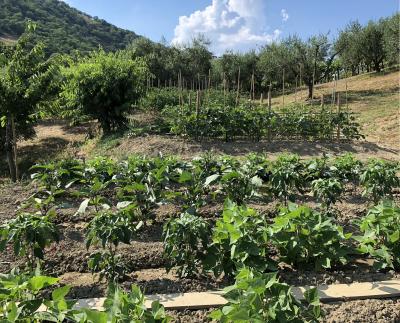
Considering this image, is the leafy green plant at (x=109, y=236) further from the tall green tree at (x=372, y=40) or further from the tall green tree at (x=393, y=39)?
the tall green tree at (x=372, y=40)

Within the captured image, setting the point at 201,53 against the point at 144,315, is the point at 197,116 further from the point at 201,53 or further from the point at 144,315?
the point at 201,53

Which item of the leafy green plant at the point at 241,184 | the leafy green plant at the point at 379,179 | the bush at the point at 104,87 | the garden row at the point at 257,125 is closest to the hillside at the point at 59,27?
the bush at the point at 104,87

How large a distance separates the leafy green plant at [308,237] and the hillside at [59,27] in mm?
39429

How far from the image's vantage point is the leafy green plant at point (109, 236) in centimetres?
313

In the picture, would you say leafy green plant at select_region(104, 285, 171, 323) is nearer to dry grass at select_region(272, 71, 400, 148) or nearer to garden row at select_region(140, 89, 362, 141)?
garden row at select_region(140, 89, 362, 141)

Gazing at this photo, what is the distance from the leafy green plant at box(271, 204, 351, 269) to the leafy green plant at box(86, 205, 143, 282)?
1.16 meters

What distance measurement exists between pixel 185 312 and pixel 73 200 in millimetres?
3019

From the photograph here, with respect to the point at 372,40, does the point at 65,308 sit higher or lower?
lower

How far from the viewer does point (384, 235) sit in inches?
133

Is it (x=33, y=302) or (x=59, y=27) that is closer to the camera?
(x=33, y=302)

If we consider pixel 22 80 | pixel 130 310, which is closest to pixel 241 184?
pixel 130 310

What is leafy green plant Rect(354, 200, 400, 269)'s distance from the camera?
10.5ft

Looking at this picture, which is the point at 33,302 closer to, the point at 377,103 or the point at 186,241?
the point at 186,241

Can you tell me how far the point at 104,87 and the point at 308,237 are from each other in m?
10.0
